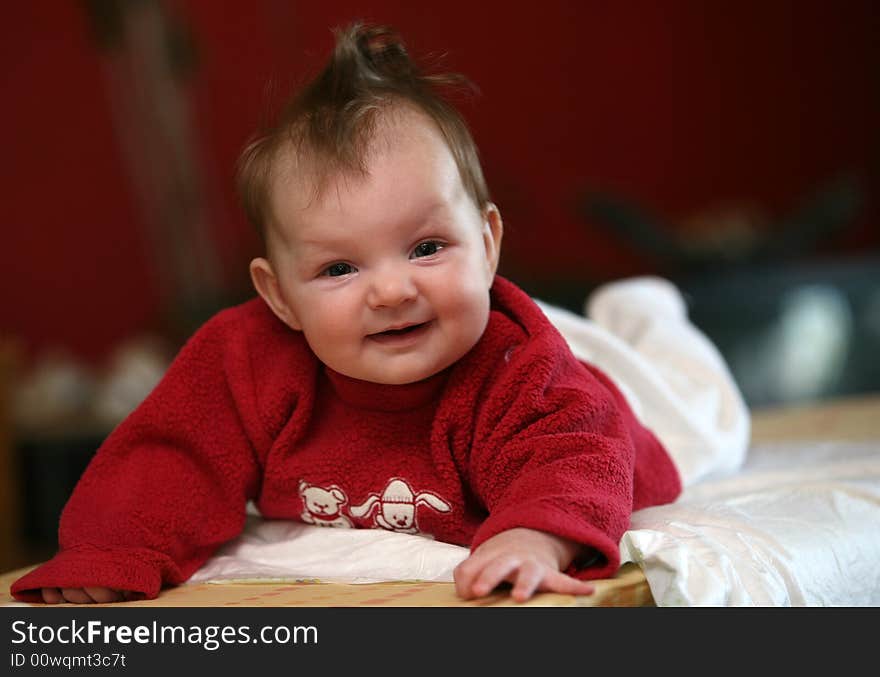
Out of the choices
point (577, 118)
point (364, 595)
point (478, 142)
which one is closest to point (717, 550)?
point (364, 595)

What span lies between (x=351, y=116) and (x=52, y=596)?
1.41 ft

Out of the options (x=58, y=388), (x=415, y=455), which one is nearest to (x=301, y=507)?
(x=415, y=455)

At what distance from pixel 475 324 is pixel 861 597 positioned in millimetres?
357

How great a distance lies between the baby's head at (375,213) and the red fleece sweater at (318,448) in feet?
0.17

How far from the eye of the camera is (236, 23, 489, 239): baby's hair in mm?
801

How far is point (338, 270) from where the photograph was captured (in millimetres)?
823

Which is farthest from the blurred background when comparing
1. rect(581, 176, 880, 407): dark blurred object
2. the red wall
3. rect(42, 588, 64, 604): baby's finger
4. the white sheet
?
rect(42, 588, 64, 604): baby's finger

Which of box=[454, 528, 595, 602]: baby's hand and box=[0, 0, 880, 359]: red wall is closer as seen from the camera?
box=[454, 528, 595, 602]: baby's hand

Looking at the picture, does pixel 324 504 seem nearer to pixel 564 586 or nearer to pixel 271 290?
pixel 271 290

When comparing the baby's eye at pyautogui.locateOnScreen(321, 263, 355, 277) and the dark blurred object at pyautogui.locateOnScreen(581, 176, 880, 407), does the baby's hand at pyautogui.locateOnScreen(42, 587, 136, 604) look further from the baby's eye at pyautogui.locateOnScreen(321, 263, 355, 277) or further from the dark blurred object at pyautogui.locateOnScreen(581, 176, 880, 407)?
the dark blurred object at pyautogui.locateOnScreen(581, 176, 880, 407)

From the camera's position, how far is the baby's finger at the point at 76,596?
0.80m

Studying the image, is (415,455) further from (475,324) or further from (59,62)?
(59,62)

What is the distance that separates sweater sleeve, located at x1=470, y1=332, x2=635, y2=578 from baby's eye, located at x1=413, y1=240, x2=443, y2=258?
0.11 m

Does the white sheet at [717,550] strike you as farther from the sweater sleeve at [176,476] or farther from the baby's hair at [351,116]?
the baby's hair at [351,116]
